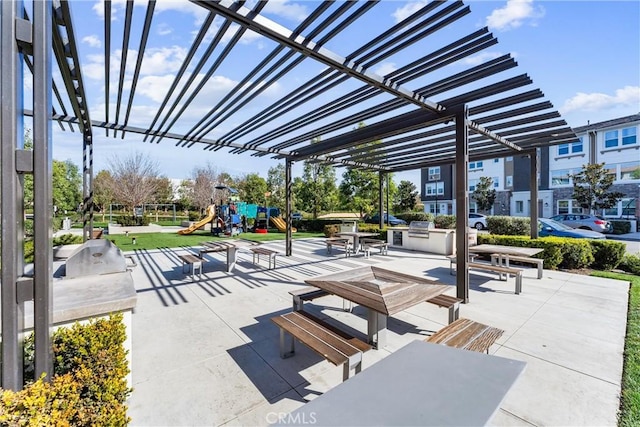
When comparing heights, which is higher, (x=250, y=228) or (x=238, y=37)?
(x=238, y=37)

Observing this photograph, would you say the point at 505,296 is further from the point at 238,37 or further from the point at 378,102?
the point at 238,37

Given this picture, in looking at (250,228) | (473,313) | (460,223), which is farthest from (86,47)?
(250,228)

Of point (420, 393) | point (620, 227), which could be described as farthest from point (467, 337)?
point (620, 227)

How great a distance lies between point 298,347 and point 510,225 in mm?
14215

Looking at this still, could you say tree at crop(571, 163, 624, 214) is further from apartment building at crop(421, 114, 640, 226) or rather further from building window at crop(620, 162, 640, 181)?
building window at crop(620, 162, 640, 181)

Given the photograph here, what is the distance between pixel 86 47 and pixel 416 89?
17.9 feet

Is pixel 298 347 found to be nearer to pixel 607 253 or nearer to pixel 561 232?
pixel 607 253

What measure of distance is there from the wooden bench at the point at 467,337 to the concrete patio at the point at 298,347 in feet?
1.74

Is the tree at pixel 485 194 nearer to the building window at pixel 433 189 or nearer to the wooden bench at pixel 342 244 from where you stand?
the building window at pixel 433 189

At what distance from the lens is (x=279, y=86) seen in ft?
16.0

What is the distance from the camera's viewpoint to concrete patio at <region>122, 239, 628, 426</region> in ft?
8.90

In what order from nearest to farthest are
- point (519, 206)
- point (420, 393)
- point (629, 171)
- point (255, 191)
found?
point (420, 393) < point (629, 171) < point (519, 206) < point (255, 191)

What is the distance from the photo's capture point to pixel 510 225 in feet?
45.8

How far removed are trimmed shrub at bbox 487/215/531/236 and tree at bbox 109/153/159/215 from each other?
88.2 ft
